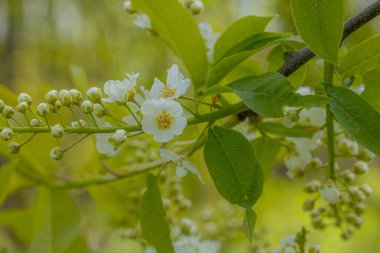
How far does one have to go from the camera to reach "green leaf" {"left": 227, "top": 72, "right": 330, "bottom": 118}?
76 cm

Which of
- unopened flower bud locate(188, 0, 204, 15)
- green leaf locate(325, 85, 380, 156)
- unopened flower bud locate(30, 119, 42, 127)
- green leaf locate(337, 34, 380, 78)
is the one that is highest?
green leaf locate(337, 34, 380, 78)

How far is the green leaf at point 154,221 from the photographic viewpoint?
3.21 feet

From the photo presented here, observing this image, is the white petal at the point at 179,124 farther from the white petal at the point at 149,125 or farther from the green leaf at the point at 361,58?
the green leaf at the point at 361,58

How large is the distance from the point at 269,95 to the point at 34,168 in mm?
871

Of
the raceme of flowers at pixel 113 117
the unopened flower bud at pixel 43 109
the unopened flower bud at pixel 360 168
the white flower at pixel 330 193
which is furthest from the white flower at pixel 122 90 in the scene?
the unopened flower bud at pixel 360 168

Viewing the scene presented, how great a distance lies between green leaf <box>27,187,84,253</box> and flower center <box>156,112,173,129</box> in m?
0.65

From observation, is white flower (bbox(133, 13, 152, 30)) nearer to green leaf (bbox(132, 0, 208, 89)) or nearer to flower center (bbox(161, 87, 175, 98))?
green leaf (bbox(132, 0, 208, 89))

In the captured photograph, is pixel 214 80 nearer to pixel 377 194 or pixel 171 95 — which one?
pixel 171 95

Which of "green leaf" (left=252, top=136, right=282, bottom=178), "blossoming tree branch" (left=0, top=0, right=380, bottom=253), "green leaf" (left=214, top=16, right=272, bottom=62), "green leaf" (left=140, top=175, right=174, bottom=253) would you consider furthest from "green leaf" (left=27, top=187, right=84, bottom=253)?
"green leaf" (left=214, top=16, right=272, bottom=62)

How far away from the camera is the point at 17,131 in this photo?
0.85m

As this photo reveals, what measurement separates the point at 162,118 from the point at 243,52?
16 centimetres

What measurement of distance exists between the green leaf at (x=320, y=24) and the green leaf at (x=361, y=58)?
7 cm

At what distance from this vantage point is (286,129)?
1.00m

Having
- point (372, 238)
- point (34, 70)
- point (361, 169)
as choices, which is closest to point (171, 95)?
point (361, 169)
